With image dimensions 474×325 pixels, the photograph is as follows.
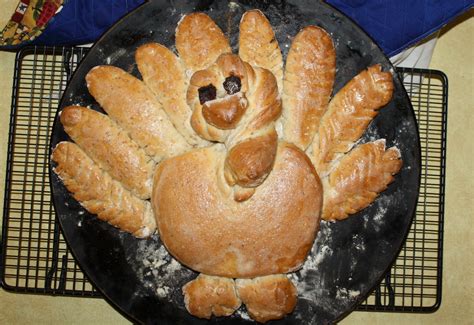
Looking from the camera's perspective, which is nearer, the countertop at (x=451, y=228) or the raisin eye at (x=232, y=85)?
the raisin eye at (x=232, y=85)

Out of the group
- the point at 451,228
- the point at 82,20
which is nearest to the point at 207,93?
the point at 82,20

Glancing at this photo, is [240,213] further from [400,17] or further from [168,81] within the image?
[400,17]

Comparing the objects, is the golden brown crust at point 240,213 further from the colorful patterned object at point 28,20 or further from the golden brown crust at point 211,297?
the colorful patterned object at point 28,20

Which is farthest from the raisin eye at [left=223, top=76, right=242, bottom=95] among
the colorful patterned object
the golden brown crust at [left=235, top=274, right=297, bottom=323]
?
the colorful patterned object

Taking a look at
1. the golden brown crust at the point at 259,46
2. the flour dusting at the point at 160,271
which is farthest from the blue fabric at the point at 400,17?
the flour dusting at the point at 160,271

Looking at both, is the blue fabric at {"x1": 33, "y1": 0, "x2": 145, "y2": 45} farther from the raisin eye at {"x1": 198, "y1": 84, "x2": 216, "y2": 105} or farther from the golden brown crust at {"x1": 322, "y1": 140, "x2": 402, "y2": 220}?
the golden brown crust at {"x1": 322, "y1": 140, "x2": 402, "y2": 220}

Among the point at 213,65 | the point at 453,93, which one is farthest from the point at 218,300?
the point at 453,93
